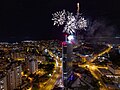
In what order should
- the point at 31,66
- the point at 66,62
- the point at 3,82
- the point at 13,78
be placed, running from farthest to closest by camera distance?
the point at 31,66 < the point at 13,78 < the point at 66,62 < the point at 3,82

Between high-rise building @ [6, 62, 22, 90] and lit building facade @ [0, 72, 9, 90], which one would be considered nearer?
lit building facade @ [0, 72, 9, 90]

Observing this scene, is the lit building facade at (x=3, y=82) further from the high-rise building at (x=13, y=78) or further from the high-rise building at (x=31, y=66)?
the high-rise building at (x=31, y=66)

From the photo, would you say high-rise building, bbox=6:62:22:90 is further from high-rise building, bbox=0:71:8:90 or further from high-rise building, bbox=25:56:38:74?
high-rise building, bbox=25:56:38:74

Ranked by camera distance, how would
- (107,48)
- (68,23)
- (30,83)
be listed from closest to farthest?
1. (68,23)
2. (30,83)
3. (107,48)

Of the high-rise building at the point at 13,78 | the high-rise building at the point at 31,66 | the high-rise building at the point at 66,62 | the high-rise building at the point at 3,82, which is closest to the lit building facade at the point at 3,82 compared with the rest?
the high-rise building at the point at 3,82

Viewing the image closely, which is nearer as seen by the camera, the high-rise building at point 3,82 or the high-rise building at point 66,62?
the high-rise building at point 3,82

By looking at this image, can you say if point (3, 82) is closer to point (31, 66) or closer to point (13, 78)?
point (13, 78)

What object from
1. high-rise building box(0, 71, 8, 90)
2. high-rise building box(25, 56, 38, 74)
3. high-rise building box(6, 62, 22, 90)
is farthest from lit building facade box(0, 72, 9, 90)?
high-rise building box(25, 56, 38, 74)

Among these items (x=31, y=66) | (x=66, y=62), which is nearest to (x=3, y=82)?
(x=66, y=62)

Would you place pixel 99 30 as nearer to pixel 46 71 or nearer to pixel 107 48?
pixel 107 48

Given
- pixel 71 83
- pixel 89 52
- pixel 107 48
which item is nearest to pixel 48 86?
pixel 71 83

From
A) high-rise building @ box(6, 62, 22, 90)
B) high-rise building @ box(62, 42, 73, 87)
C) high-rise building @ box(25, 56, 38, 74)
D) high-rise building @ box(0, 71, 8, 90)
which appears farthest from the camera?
high-rise building @ box(25, 56, 38, 74)
